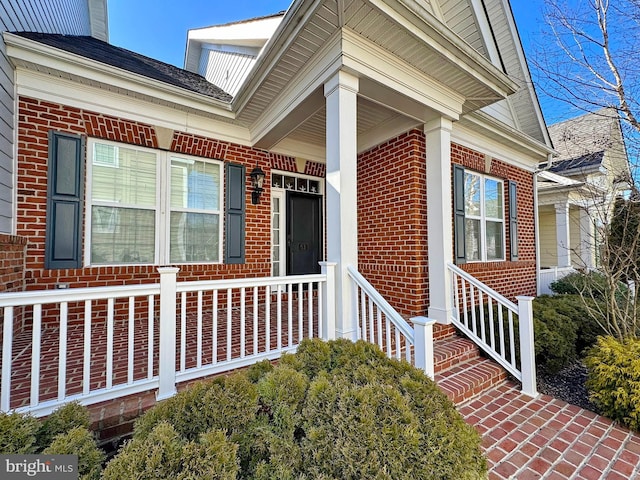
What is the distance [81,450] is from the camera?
1.16 metres

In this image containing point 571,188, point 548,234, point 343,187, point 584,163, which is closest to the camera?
point 343,187

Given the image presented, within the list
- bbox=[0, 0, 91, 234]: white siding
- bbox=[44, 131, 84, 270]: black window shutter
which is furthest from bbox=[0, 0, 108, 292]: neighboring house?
bbox=[44, 131, 84, 270]: black window shutter

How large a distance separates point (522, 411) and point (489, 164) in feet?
12.9

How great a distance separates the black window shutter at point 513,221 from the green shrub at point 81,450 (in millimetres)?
6114

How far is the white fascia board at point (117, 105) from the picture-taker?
10.6ft

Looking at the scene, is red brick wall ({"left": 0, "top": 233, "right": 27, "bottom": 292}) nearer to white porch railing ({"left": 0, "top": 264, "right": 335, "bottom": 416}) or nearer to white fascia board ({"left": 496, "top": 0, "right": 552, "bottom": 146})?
white porch railing ({"left": 0, "top": 264, "right": 335, "bottom": 416})

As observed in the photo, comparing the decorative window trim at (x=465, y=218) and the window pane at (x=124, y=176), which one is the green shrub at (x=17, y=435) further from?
the decorative window trim at (x=465, y=218)

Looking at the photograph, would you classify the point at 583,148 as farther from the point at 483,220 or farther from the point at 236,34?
the point at 236,34

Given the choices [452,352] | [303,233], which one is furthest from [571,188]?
[303,233]

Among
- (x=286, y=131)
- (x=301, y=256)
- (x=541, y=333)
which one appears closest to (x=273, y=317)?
(x=301, y=256)

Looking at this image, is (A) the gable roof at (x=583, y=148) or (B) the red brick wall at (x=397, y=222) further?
(A) the gable roof at (x=583, y=148)

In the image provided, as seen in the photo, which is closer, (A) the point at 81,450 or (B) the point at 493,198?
(A) the point at 81,450

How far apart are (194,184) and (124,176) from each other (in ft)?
2.85

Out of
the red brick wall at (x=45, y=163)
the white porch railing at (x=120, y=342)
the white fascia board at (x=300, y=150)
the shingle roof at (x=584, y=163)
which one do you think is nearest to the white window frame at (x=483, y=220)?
the white fascia board at (x=300, y=150)
